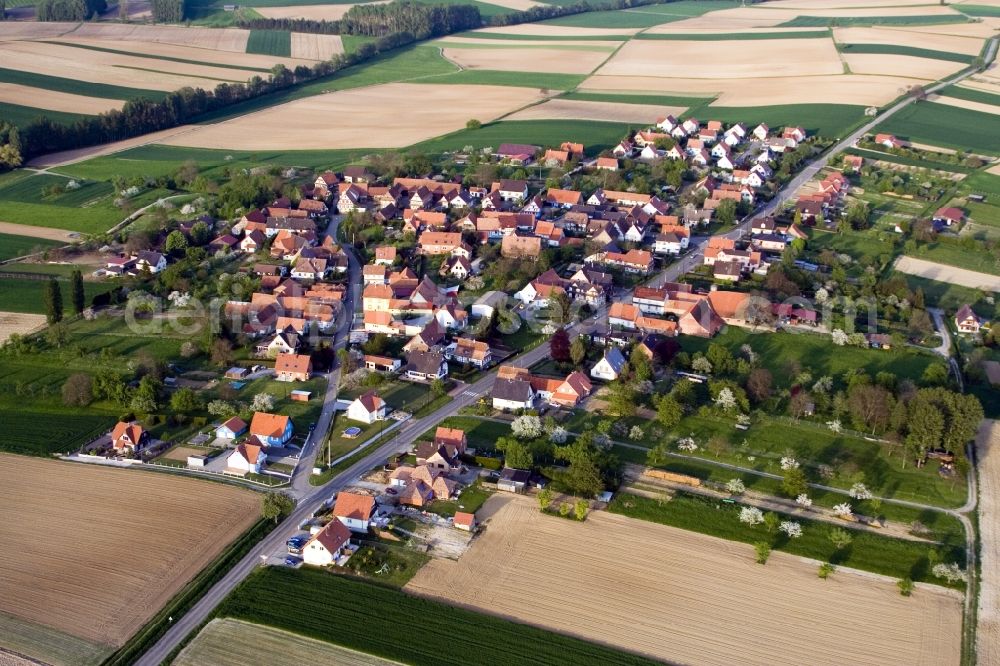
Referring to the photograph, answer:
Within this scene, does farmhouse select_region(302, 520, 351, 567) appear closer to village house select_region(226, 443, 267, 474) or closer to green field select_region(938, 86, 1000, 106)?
village house select_region(226, 443, 267, 474)

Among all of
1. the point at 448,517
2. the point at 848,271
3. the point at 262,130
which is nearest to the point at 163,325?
the point at 448,517

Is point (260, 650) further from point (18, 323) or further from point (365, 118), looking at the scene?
point (365, 118)

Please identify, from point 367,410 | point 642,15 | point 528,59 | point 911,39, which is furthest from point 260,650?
point 642,15

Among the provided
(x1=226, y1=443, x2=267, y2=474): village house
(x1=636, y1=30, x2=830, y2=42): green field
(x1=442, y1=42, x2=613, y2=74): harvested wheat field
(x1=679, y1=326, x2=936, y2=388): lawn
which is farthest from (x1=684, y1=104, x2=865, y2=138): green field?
(x1=226, y1=443, x2=267, y2=474): village house

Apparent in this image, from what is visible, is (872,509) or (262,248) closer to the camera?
(872,509)

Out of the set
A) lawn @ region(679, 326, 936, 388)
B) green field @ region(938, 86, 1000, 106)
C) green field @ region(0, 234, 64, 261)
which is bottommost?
lawn @ region(679, 326, 936, 388)

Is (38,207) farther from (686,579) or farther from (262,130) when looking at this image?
(686,579)

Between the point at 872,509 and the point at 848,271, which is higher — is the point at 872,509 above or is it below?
below

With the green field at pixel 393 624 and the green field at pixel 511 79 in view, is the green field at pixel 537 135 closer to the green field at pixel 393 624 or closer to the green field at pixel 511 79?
the green field at pixel 511 79
